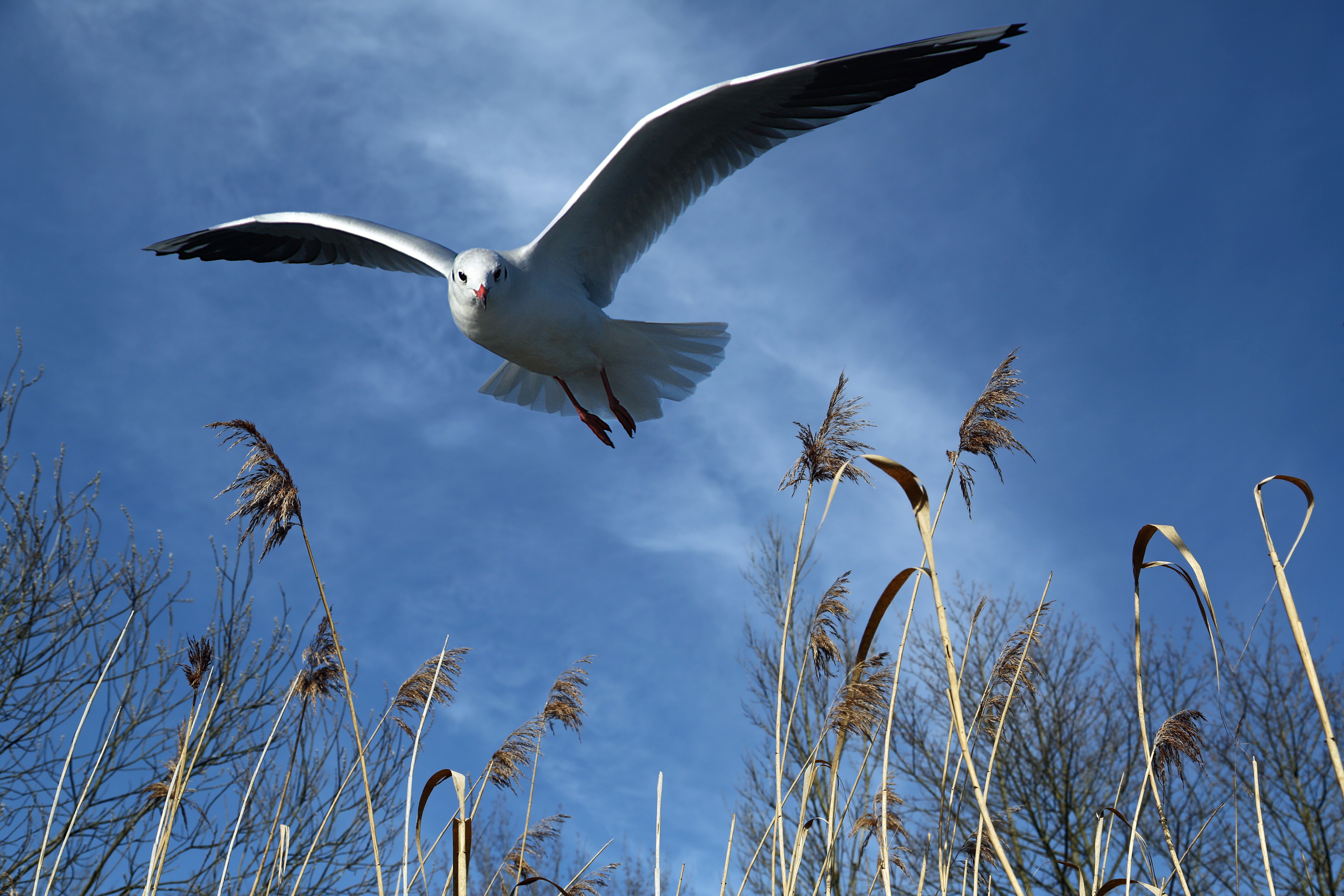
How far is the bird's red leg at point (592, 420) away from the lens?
521 cm

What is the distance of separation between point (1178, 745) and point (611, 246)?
384 cm

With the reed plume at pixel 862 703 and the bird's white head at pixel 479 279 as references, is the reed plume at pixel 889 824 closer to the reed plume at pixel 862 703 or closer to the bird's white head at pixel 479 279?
the reed plume at pixel 862 703

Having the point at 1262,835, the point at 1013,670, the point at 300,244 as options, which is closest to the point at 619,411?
the point at 300,244

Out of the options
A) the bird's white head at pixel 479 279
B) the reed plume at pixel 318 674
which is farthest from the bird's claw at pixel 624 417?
the reed plume at pixel 318 674

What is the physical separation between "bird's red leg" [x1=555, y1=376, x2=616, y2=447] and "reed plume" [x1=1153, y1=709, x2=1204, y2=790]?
3.19 meters

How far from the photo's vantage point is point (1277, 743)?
12539mm

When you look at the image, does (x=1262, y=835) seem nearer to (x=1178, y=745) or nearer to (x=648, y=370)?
(x=1178, y=745)

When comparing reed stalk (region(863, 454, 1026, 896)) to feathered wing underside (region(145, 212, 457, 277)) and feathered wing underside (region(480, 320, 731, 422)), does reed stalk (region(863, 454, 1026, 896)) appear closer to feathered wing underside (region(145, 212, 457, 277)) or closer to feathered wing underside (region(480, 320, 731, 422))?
feathered wing underside (region(480, 320, 731, 422))

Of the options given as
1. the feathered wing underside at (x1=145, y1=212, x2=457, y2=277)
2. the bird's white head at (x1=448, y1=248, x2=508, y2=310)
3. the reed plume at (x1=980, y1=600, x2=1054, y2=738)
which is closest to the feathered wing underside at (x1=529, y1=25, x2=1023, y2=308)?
the bird's white head at (x1=448, y1=248, x2=508, y2=310)

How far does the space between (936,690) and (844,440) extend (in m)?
11.5

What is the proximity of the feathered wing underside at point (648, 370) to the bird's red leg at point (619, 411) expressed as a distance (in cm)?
15

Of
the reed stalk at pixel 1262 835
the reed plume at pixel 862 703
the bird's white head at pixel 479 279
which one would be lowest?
the reed stalk at pixel 1262 835

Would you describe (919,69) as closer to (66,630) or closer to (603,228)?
(603,228)

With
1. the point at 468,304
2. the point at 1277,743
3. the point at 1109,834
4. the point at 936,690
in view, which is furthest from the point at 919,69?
the point at 1277,743
